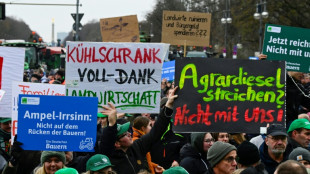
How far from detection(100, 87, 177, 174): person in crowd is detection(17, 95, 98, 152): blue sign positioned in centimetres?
26

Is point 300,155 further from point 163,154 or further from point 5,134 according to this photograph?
point 5,134

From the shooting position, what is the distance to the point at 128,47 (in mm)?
7828

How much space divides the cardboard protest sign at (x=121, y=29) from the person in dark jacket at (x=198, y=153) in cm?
513

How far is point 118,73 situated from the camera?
25.5 ft

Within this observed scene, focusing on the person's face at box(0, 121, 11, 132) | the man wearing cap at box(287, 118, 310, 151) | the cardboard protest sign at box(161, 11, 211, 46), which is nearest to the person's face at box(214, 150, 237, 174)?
the man wearing cap at box(287, 118, 310, 151)

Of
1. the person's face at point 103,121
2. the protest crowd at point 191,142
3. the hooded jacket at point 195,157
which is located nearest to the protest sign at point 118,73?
the protest crowd at point 191,142

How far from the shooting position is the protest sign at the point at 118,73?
7605 mm

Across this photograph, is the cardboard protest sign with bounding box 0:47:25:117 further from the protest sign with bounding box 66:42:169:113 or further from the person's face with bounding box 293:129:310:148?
the person's face with bounding box 293:129:310:148

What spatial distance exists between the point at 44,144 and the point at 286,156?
2.41m

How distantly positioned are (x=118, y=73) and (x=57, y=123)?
1121 millimetres

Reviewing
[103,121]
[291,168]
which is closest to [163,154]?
[103,121]

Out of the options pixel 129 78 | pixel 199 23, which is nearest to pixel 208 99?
pixel 129 78

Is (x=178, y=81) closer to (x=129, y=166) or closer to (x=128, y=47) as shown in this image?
(x=129, y=166)

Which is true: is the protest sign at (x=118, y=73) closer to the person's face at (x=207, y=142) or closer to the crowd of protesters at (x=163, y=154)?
the crowd of protesters at (x=163, y=154)
